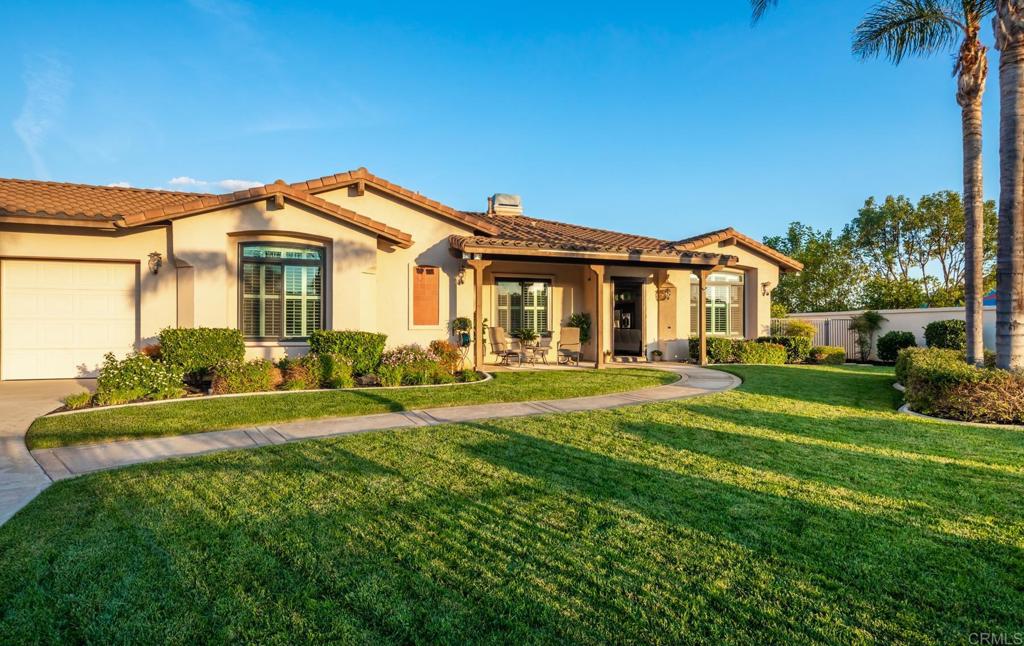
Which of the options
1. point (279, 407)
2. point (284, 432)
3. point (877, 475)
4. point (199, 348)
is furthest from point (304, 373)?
point (877, 475)

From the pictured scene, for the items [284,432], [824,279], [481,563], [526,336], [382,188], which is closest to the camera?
[481,563]

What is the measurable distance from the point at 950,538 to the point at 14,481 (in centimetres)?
731

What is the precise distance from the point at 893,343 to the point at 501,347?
14.1 m

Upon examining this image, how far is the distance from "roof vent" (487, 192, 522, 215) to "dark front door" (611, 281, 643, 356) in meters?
4.95

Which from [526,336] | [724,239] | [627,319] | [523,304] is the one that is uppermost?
[724,239]

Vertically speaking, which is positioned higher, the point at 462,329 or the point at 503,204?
the point at 503,204

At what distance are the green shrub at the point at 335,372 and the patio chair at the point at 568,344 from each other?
22.3 ft

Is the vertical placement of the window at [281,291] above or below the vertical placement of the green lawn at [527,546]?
above

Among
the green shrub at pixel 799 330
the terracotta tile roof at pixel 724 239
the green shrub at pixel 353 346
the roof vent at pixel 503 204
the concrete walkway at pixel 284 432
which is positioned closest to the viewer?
the concrete walkway at pixel 284 432

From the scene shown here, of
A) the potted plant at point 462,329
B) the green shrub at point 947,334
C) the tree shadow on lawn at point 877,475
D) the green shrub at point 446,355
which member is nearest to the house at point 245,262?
the potted plant at point 462,329

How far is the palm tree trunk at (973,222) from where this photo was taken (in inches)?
404

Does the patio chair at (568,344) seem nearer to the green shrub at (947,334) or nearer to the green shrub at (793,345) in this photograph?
the green shrub at (793,345)

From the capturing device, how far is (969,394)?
24.1ft

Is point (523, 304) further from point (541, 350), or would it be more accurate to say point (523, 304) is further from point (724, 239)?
point (724, 239)
